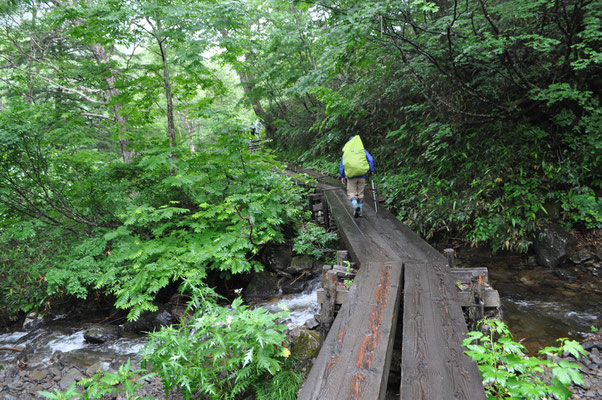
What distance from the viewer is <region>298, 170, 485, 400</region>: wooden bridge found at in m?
2.42

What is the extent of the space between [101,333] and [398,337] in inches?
240

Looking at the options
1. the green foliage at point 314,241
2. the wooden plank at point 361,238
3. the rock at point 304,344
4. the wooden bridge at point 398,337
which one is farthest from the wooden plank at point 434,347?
the green foliage at point 314,241

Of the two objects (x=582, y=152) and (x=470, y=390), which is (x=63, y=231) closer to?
(x=470, y=390)

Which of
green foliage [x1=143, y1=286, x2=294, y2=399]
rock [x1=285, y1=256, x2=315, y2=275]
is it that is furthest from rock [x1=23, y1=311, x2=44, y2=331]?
rock [x1=285, y1=256, x2=315, y2=275]

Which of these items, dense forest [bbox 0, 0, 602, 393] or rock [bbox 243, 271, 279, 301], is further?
rock [bbox 243, 271, 279, 301]

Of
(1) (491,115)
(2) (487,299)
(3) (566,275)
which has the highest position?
(1) (491,115)

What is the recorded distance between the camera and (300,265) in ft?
26.0

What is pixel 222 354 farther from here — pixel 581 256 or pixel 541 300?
pixel 581 256

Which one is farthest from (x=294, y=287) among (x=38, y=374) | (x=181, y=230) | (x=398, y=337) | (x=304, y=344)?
(x=38, y=374)

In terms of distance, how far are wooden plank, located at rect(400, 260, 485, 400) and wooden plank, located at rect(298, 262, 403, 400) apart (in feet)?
0.60

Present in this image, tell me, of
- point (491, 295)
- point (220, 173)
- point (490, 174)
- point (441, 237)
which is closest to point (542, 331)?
point (491, 295)

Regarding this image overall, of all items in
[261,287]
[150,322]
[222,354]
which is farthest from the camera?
[261,287]

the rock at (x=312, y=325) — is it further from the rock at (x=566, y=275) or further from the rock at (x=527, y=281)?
the rock at (x=566, y=275)

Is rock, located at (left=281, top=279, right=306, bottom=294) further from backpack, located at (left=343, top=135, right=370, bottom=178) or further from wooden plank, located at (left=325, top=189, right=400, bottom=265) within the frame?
backpack, located at (left=343, top=135, right=370, bottom=178)
